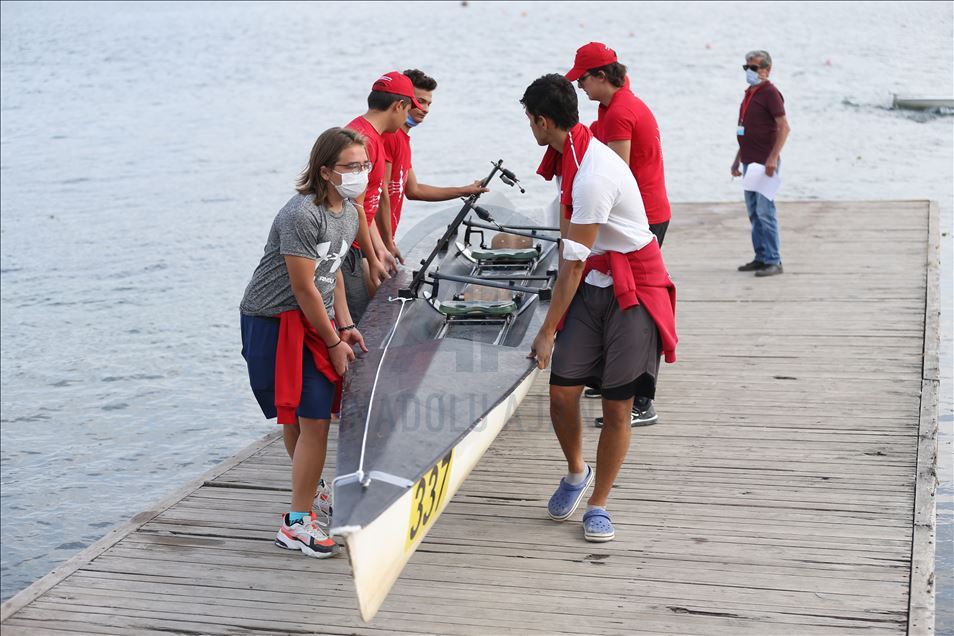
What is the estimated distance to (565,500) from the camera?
4707mm

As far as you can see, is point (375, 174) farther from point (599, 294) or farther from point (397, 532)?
point (397, 532)

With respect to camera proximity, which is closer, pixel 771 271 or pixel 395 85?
pixel 395 85

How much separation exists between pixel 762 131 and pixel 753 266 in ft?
3.69

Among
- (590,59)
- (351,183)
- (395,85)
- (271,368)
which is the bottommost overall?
(271,368)

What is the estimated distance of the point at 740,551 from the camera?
4.37 meters

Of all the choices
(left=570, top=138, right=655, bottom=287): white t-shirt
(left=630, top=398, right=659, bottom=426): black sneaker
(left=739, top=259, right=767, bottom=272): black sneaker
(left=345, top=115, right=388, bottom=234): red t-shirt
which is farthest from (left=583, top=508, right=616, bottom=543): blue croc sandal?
(left=739, top=259, right=767, bottom=272): black sneaker

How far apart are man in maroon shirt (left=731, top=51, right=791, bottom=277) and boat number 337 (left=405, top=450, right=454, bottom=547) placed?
15.2ft

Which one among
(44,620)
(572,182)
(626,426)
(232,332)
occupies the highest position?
(572,182)

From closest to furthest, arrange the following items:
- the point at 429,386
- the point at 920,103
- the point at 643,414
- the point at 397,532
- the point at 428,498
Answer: the point at 397,532 < the point at 428,498 < the point at 429,386 < the point at 643,414 < the point at 920,103

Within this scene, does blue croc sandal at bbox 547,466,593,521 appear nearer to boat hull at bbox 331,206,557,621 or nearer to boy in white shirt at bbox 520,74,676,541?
boy in white shirt at bbox 520,74,676,541

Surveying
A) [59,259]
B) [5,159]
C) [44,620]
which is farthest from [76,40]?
[44,620]

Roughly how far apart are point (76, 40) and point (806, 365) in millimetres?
38863

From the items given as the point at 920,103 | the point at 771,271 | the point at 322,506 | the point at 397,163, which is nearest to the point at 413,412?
the point at 322,506

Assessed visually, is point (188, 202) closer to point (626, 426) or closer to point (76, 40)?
point (626, 426)
